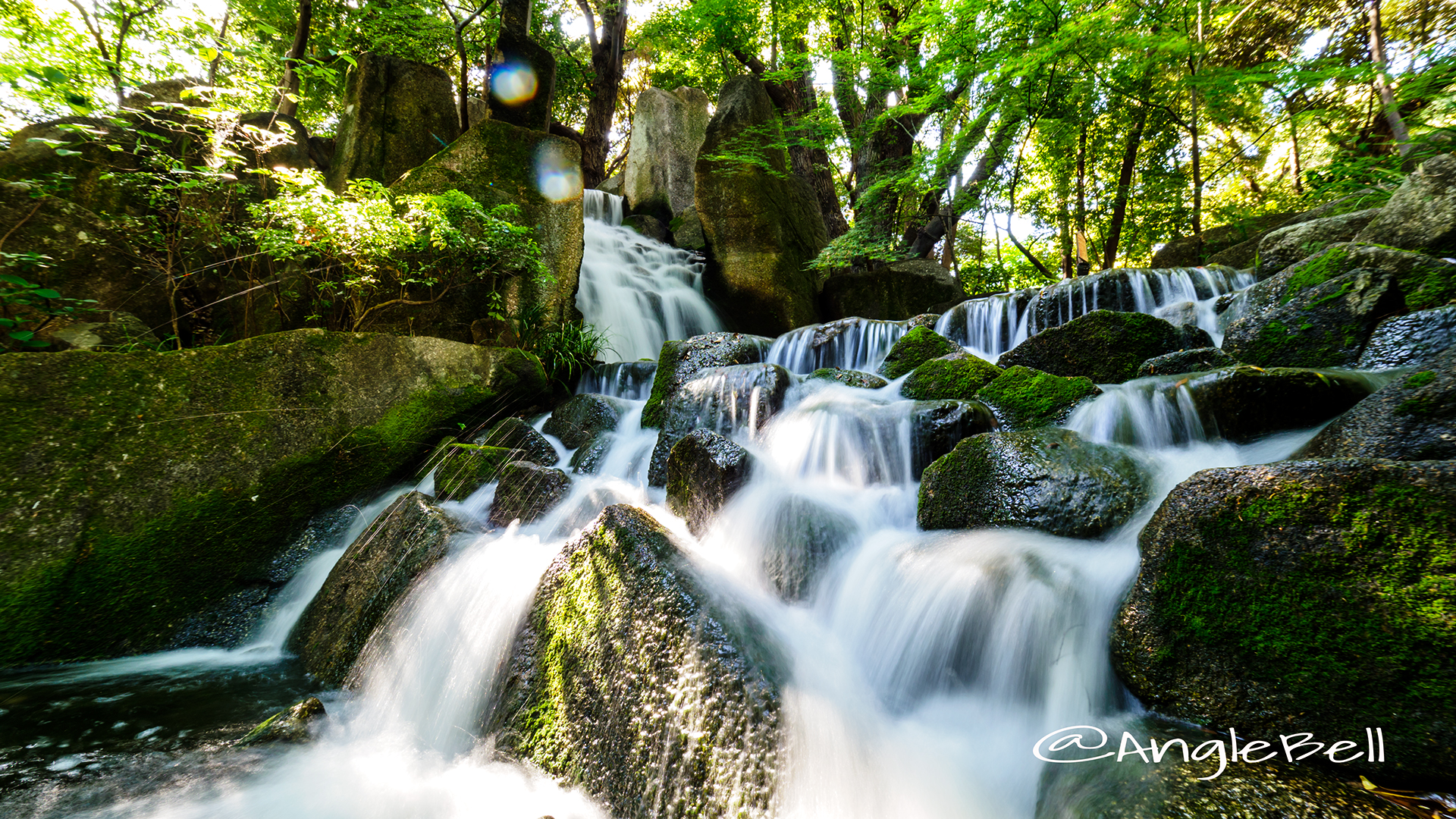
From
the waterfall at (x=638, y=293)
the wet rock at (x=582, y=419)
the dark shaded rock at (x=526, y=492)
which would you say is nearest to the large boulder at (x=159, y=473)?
the dark shaded rock at (x=526, y=492)

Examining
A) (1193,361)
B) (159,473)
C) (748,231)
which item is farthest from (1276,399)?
(748,231)

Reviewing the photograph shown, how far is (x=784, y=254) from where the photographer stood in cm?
1087

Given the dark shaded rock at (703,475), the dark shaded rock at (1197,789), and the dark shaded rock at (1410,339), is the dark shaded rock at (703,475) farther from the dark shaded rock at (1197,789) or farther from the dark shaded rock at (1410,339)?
the dark shaded rock at (1410,339)

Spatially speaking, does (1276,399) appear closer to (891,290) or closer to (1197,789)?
(1197,789)

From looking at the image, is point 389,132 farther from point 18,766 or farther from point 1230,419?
point 1230,419

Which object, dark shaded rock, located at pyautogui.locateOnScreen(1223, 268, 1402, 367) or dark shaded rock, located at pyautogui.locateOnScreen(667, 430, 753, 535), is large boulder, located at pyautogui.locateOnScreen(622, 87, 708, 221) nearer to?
dark shaded rock, located at pyautogui.locateOnScreen(667, 430, 753, 535)

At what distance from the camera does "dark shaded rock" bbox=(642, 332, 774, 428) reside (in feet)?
20.6

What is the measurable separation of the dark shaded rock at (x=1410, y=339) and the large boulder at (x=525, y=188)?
8351mm

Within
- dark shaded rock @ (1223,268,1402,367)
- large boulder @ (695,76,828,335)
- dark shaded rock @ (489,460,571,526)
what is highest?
large boulder @ (695,76,828,335)

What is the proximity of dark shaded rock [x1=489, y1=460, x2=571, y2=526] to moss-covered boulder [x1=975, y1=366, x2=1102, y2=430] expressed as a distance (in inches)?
155

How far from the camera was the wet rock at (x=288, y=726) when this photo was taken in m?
2.65

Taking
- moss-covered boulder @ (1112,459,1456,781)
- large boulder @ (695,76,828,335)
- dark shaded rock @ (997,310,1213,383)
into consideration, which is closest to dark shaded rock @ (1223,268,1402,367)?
dark shaded rock @ (997,310,1213,383)

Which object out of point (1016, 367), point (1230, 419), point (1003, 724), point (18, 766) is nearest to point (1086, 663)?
point (1003, 724)

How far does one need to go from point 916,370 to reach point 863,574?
2950mm
